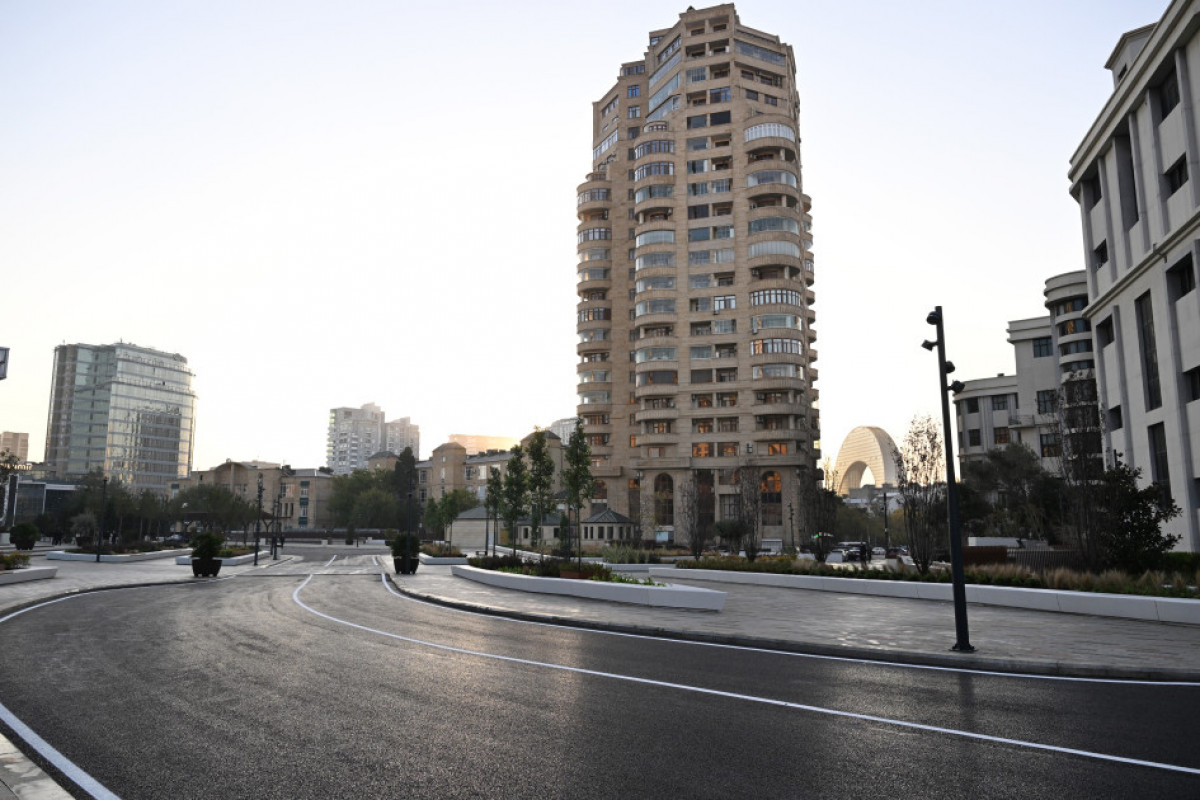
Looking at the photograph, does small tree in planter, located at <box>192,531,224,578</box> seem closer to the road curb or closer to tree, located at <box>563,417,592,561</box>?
tree, located at <box>563,417,592,561</box>

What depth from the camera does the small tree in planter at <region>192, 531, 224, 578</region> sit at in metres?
34.4

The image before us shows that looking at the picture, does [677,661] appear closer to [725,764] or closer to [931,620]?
[725,764]

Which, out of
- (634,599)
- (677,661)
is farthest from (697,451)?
(677,661)

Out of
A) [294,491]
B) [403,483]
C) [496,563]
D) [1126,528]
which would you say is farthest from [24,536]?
[294,491]

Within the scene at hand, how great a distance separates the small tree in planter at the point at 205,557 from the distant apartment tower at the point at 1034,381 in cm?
5331

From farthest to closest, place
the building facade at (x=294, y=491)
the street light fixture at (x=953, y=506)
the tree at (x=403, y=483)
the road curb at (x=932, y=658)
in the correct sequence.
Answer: the building facade at (x=294, y=491)
the tree at (x=403, y=483)
the street light fixture at (x=953, y=506)
the road curb at (x=932, y=658)

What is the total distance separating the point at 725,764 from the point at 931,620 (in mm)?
13514

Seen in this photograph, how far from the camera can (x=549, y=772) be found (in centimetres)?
612

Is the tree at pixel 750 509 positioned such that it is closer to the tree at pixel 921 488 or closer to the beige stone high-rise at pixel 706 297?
the tree at pixel 921 488

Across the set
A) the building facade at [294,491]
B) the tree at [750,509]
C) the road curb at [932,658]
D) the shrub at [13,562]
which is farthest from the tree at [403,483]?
the road curb at [932,658]

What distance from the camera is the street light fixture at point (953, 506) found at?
12914mm

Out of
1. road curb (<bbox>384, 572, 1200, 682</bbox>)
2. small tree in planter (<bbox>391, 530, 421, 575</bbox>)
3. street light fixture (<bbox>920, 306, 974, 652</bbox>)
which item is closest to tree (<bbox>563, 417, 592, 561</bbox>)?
small tree in planter (<bbox>391, 530, 421, 575</bbox>)

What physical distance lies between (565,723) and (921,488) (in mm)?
27149

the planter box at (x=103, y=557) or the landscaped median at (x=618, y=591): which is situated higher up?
the landscaped median at (x=618, y=591)
